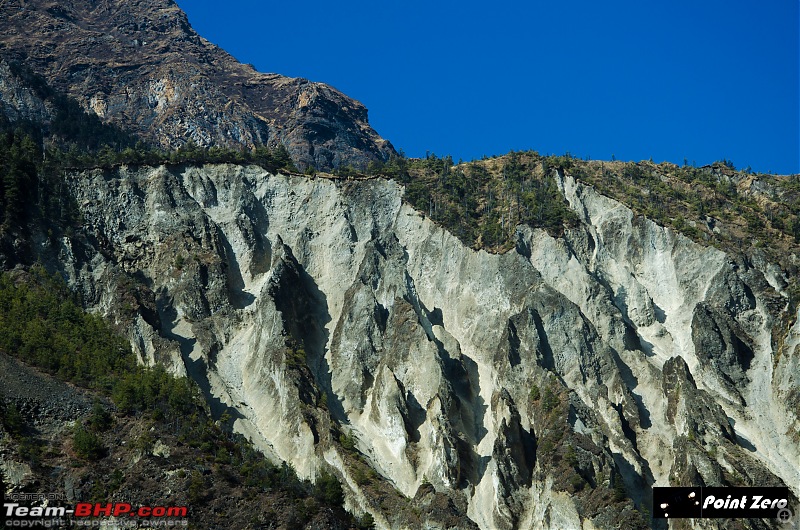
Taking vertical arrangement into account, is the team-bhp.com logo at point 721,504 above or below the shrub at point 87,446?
below

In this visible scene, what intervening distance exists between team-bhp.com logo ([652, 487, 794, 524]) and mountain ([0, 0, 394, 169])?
107m

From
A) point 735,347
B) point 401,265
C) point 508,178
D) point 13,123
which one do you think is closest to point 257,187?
point 401,265

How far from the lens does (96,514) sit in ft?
214

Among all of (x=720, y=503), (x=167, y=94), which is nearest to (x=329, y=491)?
(x=720, y=503)

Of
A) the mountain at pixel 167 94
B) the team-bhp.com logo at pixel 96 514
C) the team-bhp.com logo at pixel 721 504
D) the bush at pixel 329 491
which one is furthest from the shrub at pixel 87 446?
the mountain at pixel 167 94

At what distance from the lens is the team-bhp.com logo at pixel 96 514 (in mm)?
63188

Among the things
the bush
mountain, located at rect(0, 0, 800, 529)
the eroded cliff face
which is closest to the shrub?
mountain, located at rect(0, 0, 800, 529)

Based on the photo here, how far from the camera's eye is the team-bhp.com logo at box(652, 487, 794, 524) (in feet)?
243

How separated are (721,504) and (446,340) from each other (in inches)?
1200

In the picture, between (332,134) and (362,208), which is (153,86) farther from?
(362,208)

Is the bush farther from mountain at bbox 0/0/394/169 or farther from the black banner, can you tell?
mountain at bbox 0/0/394/169

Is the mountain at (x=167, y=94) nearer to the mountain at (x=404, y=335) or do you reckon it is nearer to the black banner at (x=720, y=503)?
the mountain at (x=404, y=335)

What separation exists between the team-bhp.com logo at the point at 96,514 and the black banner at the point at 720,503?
38089 mm

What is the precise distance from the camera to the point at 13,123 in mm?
134875
